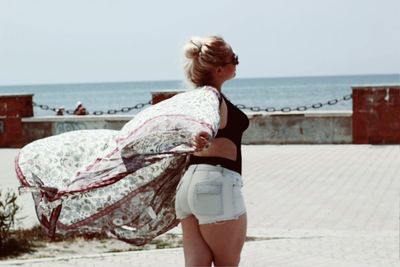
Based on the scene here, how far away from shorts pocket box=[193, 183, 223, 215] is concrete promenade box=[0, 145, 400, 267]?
3509mm

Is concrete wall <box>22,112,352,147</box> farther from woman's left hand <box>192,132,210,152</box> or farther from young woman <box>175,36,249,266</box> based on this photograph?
woman's left hand <box>192,132,210,152</box>

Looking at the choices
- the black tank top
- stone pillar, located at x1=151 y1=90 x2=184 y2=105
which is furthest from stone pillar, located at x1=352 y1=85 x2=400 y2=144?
the black tank top

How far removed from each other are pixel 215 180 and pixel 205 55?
603mm

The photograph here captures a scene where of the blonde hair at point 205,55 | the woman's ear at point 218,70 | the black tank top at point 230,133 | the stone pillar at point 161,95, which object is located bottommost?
the stone pillar at point 161,95

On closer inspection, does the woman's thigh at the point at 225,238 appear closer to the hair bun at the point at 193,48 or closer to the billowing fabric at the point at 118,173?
the billowing fabric at the point at 118,173

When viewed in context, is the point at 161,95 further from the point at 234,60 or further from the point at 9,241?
the point at 234,60

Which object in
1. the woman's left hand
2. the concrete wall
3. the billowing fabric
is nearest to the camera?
the woman's left hand

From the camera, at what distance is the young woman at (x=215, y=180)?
159 inches

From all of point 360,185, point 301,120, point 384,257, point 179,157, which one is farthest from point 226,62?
point 301,120

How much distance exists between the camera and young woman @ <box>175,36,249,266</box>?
13.2 feet

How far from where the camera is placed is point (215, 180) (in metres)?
4.04

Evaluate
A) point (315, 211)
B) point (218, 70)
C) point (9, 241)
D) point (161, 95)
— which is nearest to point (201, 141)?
point (218, 70)

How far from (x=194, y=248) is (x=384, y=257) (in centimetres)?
381

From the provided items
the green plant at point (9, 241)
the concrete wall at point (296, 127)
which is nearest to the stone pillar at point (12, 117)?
the concrete wall at point (296, 127)
